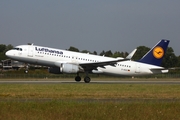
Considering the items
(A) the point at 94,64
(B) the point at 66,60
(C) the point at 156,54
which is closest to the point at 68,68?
(B) the point at 66,60

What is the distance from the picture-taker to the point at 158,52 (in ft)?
175

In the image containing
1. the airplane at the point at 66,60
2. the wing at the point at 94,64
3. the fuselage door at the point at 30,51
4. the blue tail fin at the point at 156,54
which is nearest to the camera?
the airplane at the point at 66,60

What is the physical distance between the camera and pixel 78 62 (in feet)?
156

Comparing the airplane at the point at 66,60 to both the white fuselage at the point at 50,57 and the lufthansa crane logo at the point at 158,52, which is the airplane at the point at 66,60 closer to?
the white fuselage at the point at 50,57

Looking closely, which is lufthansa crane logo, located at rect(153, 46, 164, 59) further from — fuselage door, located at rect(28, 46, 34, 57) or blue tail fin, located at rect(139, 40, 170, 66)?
fuselage door, located at rect(28, 46, 34, 57)

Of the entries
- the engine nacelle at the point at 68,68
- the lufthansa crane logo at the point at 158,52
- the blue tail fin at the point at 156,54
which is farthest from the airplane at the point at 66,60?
the lufthansa crane logo at the point at 158,52

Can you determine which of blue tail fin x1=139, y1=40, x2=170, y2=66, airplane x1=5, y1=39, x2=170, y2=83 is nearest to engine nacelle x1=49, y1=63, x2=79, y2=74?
airplane x1=5, y1=39, x2=170, y2=83

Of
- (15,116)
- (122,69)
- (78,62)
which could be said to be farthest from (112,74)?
(15,116)

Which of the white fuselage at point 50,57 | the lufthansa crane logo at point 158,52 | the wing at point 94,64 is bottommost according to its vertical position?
the wing at point 94,64

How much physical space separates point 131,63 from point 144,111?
3522 cm

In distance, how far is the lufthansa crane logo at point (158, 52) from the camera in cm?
5312

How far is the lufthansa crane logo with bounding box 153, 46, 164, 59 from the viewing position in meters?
53.1

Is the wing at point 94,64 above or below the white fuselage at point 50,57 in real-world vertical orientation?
below

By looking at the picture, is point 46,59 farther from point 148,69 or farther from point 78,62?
point 148,69
